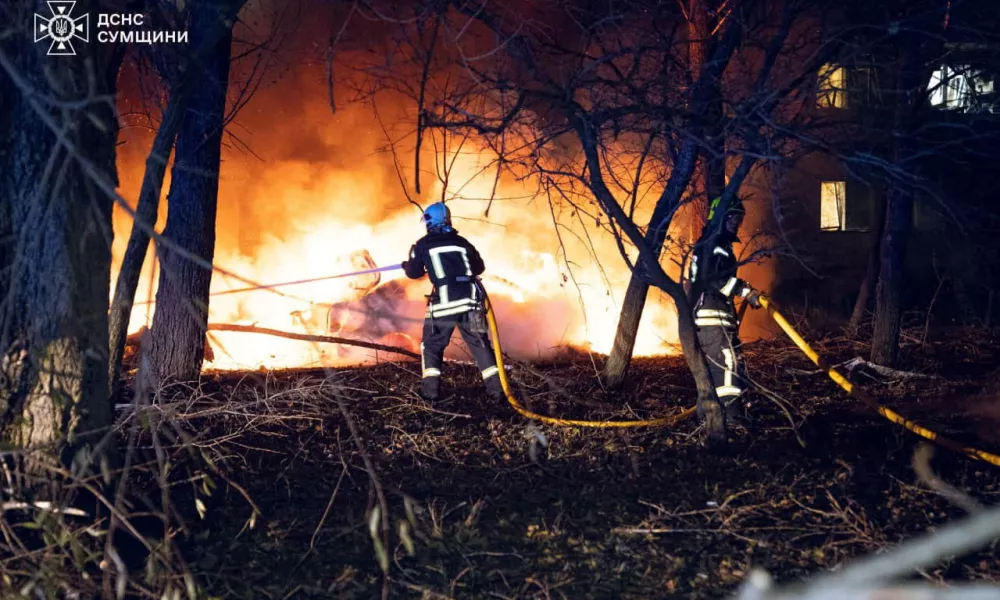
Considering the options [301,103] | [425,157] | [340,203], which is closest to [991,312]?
[425,157]

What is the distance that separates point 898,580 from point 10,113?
5054mm

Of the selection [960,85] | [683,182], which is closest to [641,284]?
[683,182]

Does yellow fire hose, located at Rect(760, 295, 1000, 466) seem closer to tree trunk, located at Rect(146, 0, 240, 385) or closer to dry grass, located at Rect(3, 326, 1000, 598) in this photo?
dry grass, located at Rect(3, 326, 1000, 598)

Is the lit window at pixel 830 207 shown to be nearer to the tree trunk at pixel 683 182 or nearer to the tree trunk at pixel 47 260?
the tree trunk at pixel 683 182

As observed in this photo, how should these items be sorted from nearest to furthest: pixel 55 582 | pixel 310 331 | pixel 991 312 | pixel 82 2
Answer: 1. pixel 55 582
2. pixel 82 2
3. pixel 310 331
4. pixel 991 312

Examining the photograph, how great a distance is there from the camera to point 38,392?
14.6 ft

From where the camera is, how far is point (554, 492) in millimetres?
5059

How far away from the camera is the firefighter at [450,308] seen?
23.7 ft

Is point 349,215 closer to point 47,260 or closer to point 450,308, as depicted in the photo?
point 450,308

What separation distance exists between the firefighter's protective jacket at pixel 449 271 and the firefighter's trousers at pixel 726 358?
79.4 inches

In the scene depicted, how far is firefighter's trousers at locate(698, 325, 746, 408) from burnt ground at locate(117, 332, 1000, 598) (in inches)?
13.5

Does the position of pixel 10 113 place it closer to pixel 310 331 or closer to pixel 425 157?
pixel 310 331

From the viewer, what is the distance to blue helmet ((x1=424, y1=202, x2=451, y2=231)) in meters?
7.37

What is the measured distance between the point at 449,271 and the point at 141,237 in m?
2.73
